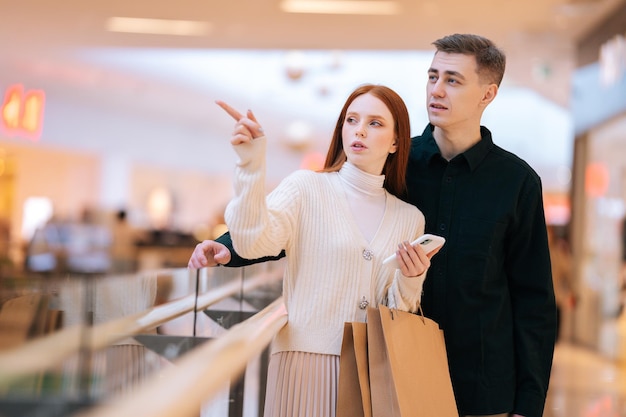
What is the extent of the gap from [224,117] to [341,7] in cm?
1293

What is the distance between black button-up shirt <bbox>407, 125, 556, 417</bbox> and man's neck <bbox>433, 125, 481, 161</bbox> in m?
0.04

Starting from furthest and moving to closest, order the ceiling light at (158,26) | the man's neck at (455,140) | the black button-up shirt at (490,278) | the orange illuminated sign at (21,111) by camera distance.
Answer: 1. the orange illuminated sign at (21,111)
2. the ceiling light at (158,26)
3. the man's neck at (455,140)
4. the black button-up shirt at (490,278)

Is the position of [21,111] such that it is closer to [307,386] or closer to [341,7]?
[341,7]

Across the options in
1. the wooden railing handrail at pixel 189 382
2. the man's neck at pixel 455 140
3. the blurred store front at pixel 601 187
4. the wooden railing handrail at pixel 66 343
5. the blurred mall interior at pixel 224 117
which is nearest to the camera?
the wooden railing handrail at pixel 189 382

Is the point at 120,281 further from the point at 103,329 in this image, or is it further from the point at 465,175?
the point at 465,175

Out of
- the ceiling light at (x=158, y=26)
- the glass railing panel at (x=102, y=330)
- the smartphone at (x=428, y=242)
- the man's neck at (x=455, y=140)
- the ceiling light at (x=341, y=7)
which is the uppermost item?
the ceiling light at (x=341, y=7)

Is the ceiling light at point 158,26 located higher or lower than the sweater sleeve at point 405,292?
higher

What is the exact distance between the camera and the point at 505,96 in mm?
19094

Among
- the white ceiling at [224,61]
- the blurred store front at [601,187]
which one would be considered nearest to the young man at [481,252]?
the white ceiling at [224,61]

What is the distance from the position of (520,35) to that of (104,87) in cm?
1032

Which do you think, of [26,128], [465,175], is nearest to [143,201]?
[26,128]

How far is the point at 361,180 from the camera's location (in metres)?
2.37

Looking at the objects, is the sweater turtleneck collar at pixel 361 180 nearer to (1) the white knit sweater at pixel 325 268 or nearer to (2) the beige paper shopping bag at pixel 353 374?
(1) the white knit sweater at pixel 325 268

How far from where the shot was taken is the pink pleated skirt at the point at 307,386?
7.28ft
